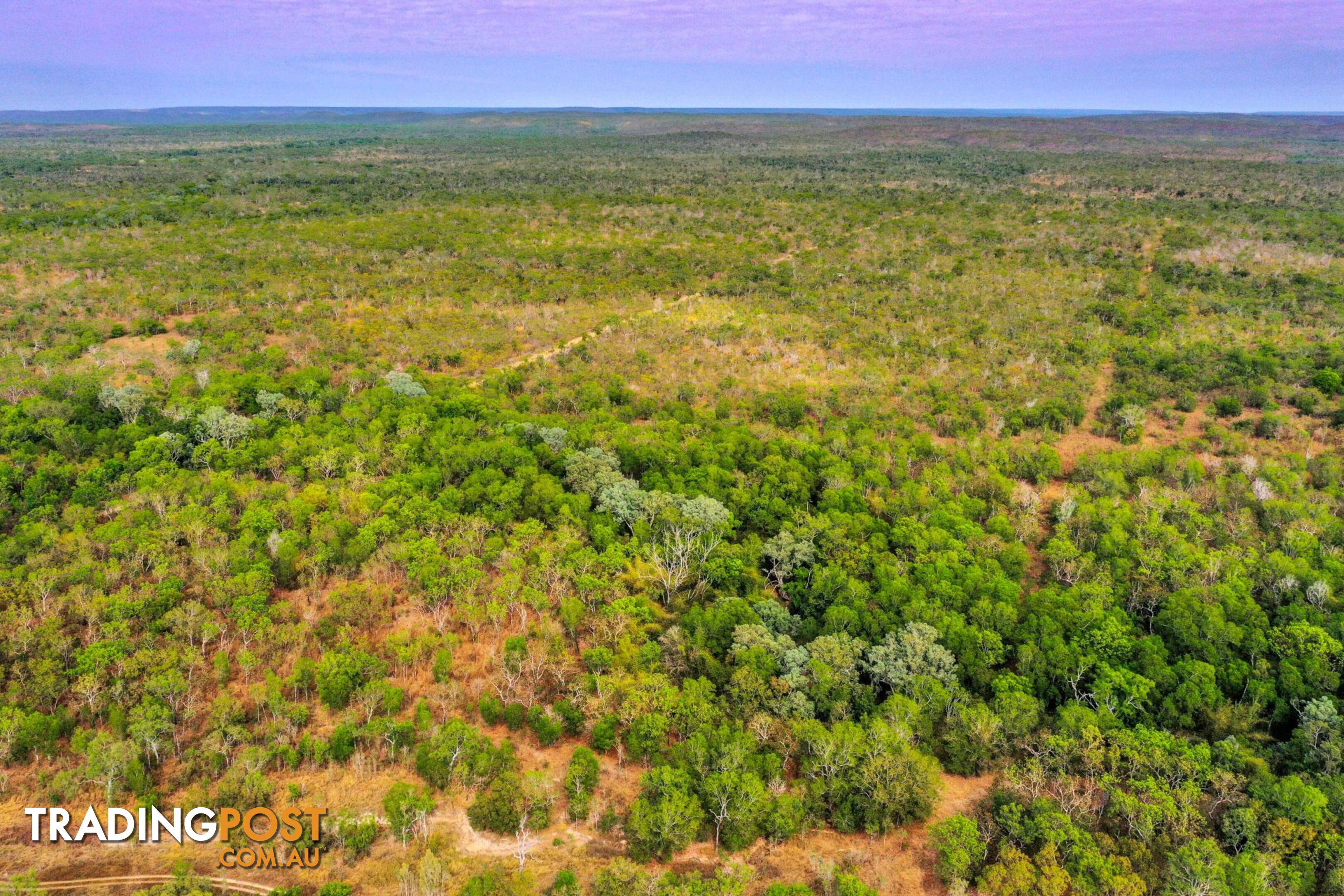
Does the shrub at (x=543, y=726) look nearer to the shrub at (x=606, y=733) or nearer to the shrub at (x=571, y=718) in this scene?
the shrub at (x=571, y=718)

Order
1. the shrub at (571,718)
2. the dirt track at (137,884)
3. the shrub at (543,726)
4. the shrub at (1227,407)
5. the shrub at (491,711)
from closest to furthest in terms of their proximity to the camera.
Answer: the dirt track at (137,884) → the shrub at (543,726) → the shrub at (571,718) → the shrub at (491,711) → the shrub at (1227,407)

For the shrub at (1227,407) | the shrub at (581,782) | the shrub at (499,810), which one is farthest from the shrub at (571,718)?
the shrub at (1227,407)

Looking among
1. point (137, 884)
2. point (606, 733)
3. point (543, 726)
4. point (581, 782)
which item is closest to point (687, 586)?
point (606, 733)

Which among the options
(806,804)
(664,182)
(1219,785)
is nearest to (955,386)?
(1219,785)

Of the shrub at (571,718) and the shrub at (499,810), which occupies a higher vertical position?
the shrub at (571,718)

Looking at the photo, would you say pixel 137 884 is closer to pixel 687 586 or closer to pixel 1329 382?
pixel 687 586

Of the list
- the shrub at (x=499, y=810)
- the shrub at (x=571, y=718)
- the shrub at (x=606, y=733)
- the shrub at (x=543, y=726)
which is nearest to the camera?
the shrub at (x=499, y=810)

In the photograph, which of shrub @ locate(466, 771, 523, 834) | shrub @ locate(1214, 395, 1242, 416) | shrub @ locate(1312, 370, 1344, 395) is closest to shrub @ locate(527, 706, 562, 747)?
shrub @ locate(466, 771, 523, 834)

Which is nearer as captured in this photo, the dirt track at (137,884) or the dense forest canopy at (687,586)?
the dirt track at (137,884)
